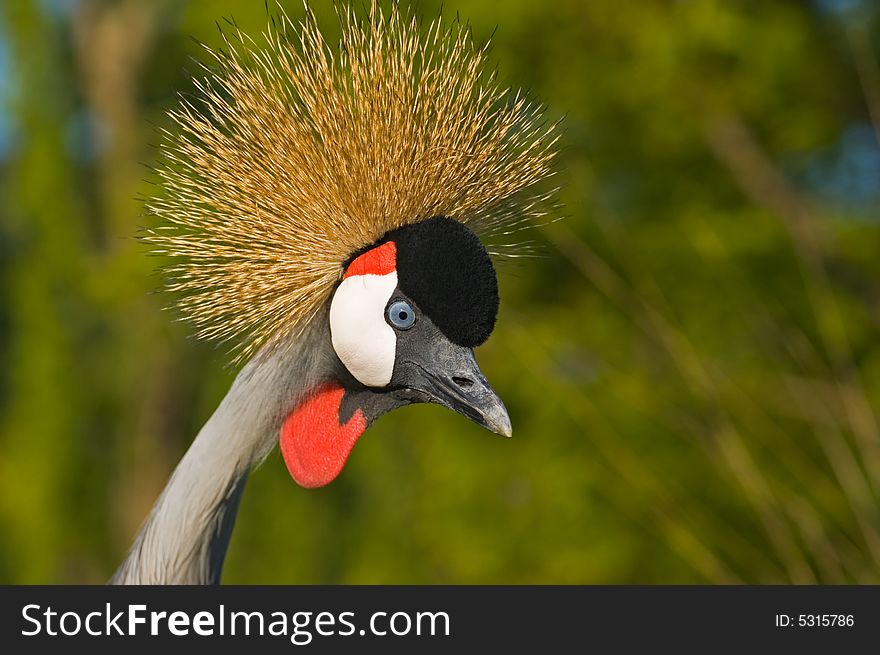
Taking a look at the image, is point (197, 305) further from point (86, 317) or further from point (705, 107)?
point (86, 317)

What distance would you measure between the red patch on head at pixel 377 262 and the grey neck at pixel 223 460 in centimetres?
8

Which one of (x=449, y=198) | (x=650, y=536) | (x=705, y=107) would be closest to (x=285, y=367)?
(x=449, y=198)

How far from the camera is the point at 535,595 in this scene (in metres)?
1.57

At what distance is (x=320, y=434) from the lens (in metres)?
1.24

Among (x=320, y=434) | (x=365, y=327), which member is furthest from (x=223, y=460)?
(x=365, y=327)

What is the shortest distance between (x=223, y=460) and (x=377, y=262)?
0.30 meters

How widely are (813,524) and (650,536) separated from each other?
1.70 m

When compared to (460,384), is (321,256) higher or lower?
higher

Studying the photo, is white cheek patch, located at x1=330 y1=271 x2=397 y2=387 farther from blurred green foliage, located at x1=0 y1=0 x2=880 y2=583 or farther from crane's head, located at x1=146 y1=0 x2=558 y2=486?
blurred green foliage, located at x1=0 y1=0 x2=880 y2=583

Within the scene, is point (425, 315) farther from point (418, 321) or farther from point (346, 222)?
point (346, 222)

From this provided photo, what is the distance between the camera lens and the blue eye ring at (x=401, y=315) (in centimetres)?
117

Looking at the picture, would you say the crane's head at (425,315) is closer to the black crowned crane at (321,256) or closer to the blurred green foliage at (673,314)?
the black crowned crane at (321,256)

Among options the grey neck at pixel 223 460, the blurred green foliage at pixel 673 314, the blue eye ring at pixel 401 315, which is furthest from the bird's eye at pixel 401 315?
the blurred green foliage at pixel 673 314

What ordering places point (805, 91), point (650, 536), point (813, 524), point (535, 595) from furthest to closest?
1. point (650, 536)
2. point (805, 91)
3. point (813, 524)
4. point (535, 595)
